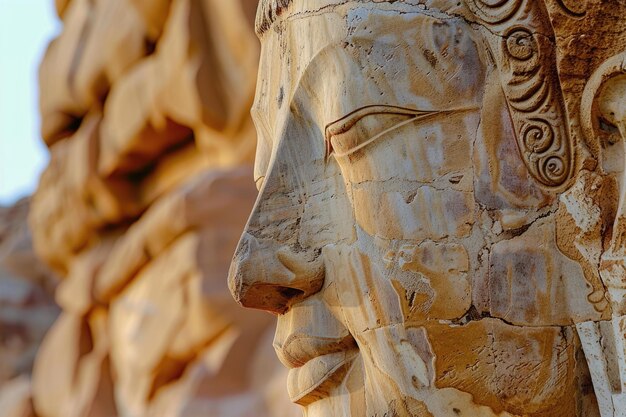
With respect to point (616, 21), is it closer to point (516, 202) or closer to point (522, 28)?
point (522, 28)

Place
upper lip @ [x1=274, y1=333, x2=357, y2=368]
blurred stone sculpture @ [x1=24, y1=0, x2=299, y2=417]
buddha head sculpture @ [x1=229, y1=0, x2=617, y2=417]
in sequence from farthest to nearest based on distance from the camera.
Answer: blurred stone sculpture @ [x1=24, y1=0, x2=299, y2=417], upper lip @ [x1=274, y1=333, x2=357, y2=368], buddha head sculpture @ [x1=229, y1=0, x2=617, y2=417]

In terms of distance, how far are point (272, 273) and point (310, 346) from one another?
18 centimetres

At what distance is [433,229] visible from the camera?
2.13 metres

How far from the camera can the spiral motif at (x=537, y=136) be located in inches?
85.3

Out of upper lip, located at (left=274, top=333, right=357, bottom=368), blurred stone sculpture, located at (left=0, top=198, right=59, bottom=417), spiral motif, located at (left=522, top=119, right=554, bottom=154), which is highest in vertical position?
spiral motif, located at (left=522, top=119, right=554, bottom=154)

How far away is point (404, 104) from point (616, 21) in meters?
0.45

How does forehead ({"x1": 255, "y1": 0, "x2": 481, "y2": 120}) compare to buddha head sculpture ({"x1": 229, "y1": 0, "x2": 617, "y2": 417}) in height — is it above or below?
above

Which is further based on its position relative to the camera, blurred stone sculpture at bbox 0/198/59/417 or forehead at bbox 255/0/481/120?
blurred stone sculpture at bbox 0/198/59/417

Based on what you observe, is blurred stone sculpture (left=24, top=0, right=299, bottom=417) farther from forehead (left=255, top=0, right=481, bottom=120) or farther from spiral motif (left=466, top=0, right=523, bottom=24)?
spiral motif (left=466, top=0, right=523, bottom=24)

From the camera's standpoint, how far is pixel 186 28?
7.16m

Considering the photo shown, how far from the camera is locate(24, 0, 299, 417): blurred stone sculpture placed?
21.3ft

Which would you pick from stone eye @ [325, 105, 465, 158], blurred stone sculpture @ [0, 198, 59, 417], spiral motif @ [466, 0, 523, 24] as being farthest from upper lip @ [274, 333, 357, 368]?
blurred stone sculpture @ [0, 198, 59, 417]

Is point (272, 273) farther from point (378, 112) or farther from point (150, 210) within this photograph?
point (150, 210)

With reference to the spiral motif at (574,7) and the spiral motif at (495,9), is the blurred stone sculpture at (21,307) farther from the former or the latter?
the spiral motif at (574,7)
